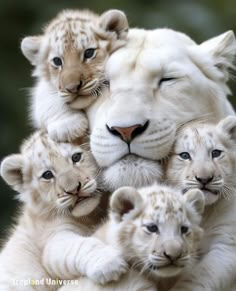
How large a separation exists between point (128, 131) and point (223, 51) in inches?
52.0

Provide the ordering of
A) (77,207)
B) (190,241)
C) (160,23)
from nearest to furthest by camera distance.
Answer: (190,241)
(77,207)
(160,23)

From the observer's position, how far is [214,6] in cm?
1458

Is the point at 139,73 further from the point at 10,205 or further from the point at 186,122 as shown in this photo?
the point at 10,205

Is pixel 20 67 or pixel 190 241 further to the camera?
pixel 20 67

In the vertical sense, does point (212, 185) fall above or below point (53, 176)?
above

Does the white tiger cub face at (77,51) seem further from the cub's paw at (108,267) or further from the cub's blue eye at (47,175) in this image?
the cub's paw at (108,267)

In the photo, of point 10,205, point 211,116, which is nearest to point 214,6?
point 10,205

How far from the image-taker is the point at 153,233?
646cm

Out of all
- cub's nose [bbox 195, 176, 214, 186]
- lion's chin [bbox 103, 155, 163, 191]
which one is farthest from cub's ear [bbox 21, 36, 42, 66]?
cub's nose [bbox 195, 176, 214, 186]

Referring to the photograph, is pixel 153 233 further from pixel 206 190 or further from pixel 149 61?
pixel 149 61

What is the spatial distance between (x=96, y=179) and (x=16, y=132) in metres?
7.45

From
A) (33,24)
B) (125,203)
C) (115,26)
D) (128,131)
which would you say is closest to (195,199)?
(125,203)

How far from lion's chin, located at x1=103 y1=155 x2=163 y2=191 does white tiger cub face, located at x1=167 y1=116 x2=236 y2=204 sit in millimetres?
107

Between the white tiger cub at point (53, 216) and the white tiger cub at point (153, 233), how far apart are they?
0.10 m
